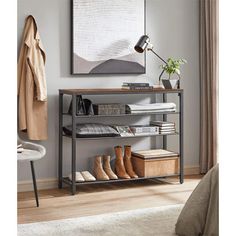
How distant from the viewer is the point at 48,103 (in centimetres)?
446

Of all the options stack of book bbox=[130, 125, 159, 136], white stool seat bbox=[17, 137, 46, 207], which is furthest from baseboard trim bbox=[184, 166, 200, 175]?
white stool seat bbox=[17, 137, 46, 207]

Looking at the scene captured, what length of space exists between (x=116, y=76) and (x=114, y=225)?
1.78 metres

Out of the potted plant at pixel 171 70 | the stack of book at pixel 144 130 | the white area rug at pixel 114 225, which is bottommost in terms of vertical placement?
the white area rug at pixel 114 225

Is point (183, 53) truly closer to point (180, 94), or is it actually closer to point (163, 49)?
point (163, 49)

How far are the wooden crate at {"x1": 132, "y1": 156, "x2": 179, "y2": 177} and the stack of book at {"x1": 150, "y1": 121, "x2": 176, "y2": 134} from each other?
0.80ft

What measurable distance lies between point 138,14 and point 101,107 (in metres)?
1.01

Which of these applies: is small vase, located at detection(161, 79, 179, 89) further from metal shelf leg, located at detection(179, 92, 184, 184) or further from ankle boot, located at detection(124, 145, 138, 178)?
ankle boot, located at detection(124, 145, 138, 178)

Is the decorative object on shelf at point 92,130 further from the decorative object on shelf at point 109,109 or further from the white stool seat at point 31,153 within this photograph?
the white stool seat at point 31,153

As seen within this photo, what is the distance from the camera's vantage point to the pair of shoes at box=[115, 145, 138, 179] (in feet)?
15.0

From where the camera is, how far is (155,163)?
4.63 metres

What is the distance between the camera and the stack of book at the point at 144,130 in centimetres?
455

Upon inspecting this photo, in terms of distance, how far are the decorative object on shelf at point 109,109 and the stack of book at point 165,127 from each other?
0.42 metres

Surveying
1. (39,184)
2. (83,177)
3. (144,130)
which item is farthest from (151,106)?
(39,184)

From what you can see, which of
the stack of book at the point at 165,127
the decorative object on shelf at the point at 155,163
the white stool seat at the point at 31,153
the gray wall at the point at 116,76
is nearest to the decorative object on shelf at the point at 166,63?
the gray wall at the point at 116,76
